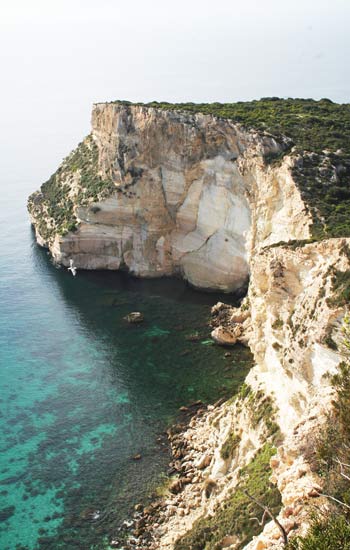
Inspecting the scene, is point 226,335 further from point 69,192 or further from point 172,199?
point 69,192

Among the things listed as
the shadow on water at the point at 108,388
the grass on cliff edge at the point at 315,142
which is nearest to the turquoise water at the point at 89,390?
the shadow on water at the point at 108,388

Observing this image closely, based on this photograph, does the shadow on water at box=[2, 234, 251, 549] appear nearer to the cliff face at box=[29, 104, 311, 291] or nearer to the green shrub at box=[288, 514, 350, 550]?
the cliff face at box=[29, 104, 311, 291]

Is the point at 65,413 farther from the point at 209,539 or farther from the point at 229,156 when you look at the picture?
the point at 229,156

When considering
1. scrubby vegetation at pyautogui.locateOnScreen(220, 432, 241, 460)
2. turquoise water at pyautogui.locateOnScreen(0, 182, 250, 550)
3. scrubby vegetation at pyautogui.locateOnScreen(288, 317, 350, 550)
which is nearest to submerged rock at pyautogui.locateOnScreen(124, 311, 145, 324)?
turquoise water at pyautogui.locateOnScreen(0, 182, 250, 550)

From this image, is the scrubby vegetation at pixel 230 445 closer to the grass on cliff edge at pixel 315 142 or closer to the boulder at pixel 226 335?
the grass on cliff edge at pixel 315 142

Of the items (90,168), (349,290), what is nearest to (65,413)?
(349,290)

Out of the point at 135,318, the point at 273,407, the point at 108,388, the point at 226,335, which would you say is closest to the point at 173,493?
the point at 273,407
